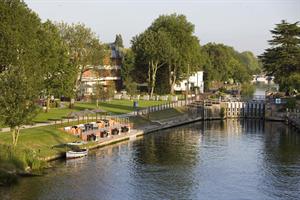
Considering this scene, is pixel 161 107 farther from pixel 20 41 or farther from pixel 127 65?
pixel 20 41

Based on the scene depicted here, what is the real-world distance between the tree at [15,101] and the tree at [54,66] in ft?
84.5

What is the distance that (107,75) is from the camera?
5999 inches

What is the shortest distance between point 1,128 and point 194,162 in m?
26.8

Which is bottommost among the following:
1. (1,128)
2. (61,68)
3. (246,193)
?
(246,193)

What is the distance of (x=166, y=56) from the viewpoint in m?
147

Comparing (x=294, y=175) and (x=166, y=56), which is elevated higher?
(x=166, y=56)

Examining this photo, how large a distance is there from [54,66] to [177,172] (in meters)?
38.6

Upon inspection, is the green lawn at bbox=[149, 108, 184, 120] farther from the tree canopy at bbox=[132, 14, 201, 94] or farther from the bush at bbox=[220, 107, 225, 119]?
the tree canopy at bbox=[132, 14, 201, 94]

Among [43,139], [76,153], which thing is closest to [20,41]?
[43,139]

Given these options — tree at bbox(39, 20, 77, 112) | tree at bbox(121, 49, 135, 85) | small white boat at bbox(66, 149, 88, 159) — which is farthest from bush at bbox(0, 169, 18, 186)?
tree at bbox(121, 49, 135, 85)

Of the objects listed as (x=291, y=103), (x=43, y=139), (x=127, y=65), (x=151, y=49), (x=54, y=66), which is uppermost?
(x=151, y=49)

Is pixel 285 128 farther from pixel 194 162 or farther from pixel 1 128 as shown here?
pixel 1 128

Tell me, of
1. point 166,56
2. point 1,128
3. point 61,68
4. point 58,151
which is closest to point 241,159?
point 58,151

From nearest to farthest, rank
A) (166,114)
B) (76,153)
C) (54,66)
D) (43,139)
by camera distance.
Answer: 1. (76,153)
2. (43,139)
3. (54,66)
4. (166,114)
